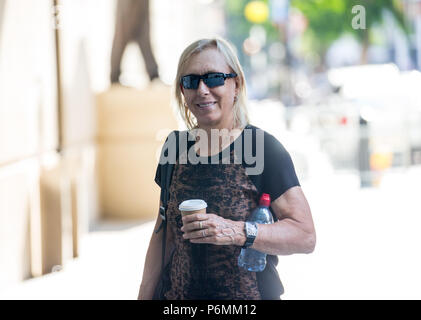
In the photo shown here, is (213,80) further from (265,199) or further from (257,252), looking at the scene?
(257,252)

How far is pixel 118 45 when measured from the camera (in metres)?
7.09

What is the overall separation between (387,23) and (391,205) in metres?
10.9

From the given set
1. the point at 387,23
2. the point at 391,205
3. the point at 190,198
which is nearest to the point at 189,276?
the point at 190,198

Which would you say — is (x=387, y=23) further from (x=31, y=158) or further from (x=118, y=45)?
(x=31, y=158)

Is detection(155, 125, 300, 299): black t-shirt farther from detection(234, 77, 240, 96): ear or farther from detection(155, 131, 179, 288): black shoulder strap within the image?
detection(234, 77, 240, 96): ear

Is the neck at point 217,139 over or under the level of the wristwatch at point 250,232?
over

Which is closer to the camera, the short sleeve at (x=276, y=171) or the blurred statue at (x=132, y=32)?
the short sleeve at (x=276, y=171)

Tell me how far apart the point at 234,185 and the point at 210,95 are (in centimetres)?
28

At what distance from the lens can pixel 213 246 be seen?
5.49 ft

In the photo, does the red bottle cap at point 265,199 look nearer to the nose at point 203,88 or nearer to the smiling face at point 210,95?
the smiling face at point 210,95

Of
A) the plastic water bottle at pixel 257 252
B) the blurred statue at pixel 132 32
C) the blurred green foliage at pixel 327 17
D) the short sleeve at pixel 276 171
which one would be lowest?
the plastic water bottle at pixel 257 252

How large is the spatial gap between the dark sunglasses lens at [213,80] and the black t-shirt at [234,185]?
0.16m

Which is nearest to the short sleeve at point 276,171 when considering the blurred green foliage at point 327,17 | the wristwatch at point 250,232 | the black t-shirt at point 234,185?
the black t-shirt at point 234,185

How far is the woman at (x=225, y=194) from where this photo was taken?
160 centimetres
